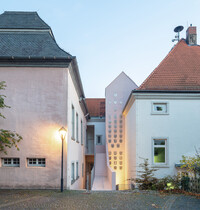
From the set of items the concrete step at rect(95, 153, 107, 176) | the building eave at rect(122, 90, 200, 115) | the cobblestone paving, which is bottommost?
the concrete step at rect(95, 153, 107, 176)

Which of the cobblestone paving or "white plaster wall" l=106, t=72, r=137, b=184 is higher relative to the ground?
"white plaster wall" l=106, t=72, r=137, b=184

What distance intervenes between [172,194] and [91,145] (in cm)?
1964

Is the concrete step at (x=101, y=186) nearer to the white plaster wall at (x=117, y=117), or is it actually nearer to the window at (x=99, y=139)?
the white plaster wall at (x=117, y=117)

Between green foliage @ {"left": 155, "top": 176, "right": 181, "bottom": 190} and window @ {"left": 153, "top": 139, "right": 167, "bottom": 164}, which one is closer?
green foliage @ {"left": 155, "top": 176, "right": 181, "bottom": 190}

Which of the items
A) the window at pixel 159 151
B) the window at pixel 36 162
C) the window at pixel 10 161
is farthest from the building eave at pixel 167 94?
the window at pixel 10 161

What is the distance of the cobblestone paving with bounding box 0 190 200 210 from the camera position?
767 cm

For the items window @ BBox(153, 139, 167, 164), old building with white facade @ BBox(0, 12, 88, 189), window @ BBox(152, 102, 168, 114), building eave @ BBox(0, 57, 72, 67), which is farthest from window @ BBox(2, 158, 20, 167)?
window @ BBox(152, 102, 168, 114)

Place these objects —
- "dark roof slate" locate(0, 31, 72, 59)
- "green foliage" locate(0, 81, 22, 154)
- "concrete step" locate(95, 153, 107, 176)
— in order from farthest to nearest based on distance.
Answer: "concrete step" locate(95, 153, 107, 176), "dark roof slate" locate(0, 31, 72, 59), "green foliage" locate(0, 81, 22, 154)

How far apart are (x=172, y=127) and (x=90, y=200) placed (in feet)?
24.4

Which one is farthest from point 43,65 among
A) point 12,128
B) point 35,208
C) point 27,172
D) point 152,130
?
point 152,130

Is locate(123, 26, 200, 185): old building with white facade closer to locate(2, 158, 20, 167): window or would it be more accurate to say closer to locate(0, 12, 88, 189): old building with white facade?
locate(0, 12, 88, 189): old building with white facade

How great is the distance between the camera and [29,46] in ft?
38.2

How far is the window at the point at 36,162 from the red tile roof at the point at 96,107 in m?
18.2

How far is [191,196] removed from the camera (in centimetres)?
935
